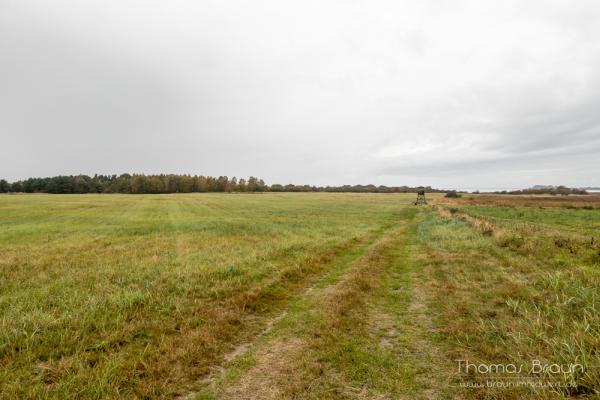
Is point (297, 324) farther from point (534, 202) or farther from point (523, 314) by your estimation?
point (534, 202)

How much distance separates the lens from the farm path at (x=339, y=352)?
4.66 m

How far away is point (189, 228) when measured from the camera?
24.9 meters

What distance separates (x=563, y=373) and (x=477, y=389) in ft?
4.53

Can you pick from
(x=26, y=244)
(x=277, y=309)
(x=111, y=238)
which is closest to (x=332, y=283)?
(x=277, y=309)

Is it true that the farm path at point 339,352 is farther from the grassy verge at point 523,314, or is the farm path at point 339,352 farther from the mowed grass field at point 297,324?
the grassy verge at point 523,314

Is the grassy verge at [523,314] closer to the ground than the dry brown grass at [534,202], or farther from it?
closer to the ground

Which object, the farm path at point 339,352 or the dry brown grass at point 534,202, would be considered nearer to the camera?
the farm path at point 339,352

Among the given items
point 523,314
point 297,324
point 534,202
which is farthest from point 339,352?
point 534,202

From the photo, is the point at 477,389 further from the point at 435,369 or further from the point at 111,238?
the point at 111,238

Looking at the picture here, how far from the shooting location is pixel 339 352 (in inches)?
224

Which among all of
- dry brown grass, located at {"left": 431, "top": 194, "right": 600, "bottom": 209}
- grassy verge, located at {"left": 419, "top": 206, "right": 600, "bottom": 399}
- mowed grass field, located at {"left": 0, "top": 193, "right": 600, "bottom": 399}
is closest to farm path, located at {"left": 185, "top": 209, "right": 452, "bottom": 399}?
mowed grass field, located at {"left": 0, "top": 193, "right": 600, "bottom": 399}

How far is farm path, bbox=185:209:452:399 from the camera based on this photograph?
4664 millimetres

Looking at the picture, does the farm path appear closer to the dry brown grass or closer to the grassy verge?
the grassy verge

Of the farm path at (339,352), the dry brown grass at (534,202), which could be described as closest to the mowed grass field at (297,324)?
the farm path at (339,352)
